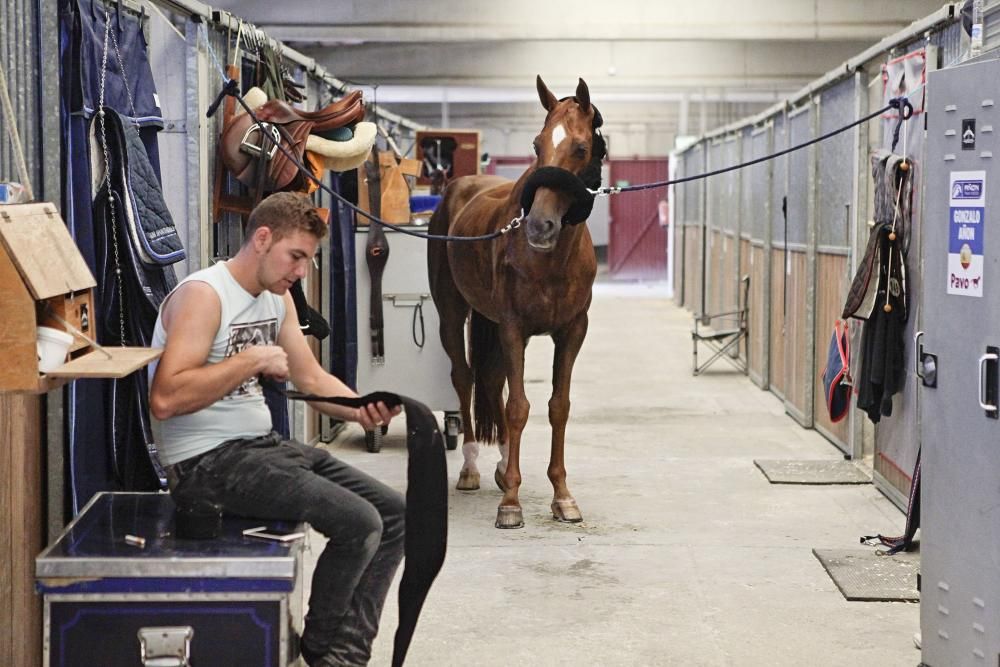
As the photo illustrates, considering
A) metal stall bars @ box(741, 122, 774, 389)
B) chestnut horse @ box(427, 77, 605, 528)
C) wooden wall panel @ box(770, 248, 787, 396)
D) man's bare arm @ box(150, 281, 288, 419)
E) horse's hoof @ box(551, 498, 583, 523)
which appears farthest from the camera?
metal stall bars @ box(741, 122, 774, 389)

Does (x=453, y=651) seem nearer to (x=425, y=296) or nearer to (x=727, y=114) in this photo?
(x=425, y=296)

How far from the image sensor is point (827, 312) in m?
8.32

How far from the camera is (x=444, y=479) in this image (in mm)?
3479

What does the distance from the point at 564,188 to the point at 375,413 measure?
93.2 inches

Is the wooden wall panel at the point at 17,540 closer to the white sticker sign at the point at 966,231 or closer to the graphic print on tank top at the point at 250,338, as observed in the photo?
the graphic print on tank top at the point at 250,338

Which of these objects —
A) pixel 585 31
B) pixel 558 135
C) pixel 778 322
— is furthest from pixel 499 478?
pixel 585 31

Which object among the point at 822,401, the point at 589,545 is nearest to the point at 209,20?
the point at 589,545

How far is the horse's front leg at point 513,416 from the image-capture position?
6.10 meters

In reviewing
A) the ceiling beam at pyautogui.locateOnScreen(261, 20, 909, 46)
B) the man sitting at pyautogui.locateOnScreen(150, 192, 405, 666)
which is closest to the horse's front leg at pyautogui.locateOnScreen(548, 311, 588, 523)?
the man sitting at pyautogui.locateOnScreen(150, 192, 405, 666)

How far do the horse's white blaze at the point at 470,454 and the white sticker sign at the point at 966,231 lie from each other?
11.8 ft

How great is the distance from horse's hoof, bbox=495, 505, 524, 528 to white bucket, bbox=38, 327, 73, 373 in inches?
122

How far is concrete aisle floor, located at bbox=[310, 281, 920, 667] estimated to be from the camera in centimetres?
440

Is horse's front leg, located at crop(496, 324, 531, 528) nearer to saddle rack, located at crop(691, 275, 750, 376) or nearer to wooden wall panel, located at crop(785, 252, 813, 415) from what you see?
wooden wall panel, located at crop(785, 252, 813, 415)

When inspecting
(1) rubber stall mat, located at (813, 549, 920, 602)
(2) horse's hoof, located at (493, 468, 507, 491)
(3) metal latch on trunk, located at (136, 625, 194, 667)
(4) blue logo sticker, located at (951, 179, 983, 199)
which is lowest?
(1) rubber stall mat, located at (813, 549, 920, 602)
